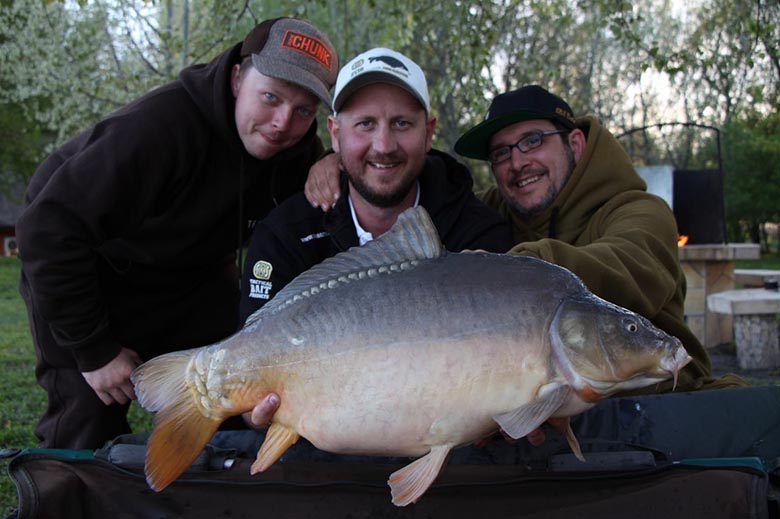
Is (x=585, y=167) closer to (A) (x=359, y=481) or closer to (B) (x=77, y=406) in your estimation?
(A) (x=359, y=481)

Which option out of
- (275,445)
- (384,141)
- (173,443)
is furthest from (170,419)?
(384,141)

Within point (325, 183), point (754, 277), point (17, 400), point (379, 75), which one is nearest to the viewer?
point (379, 75)

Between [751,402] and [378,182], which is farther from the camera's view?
[378,182]

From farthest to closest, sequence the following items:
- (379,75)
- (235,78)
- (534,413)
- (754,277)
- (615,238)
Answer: (754,277), (235,78), (379,75), (615,238), (534,413)

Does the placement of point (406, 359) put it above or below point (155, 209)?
below

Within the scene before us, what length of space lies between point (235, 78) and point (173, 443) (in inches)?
58.9

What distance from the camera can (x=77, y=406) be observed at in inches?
106

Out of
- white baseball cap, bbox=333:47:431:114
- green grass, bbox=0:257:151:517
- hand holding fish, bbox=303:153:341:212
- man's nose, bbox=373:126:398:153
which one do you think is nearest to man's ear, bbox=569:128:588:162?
white baseball cap, bbox=333:47:431:114

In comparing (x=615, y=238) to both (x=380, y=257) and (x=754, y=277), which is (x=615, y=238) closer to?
(x=380, y=257)

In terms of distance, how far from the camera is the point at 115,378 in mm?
2396

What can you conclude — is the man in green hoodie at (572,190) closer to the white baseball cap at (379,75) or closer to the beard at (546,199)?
the beard at (546,199)

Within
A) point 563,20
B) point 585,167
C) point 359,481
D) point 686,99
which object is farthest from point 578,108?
point 359,481

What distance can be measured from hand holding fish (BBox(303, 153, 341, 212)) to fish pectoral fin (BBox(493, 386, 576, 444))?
1214 millimetres

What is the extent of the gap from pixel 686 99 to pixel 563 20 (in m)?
18.5
